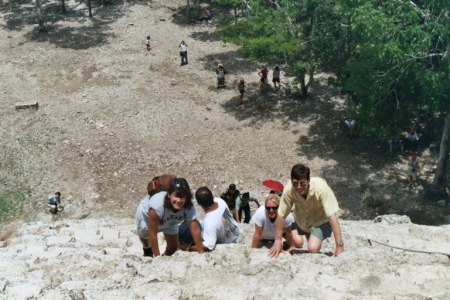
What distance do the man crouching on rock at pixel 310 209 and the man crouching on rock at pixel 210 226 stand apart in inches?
40.0

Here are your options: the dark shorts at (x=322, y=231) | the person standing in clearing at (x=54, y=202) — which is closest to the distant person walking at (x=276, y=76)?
the person standing in clearing at (x=54, y=202)

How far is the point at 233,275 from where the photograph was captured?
7066mm

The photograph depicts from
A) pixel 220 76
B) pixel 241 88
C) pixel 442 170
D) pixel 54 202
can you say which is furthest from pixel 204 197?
pixel 220 76

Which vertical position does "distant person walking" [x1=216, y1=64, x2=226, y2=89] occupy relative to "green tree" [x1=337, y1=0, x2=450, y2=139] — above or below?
below

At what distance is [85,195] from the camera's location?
18.0 meters

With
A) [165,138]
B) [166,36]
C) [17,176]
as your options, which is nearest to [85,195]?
[17,176]

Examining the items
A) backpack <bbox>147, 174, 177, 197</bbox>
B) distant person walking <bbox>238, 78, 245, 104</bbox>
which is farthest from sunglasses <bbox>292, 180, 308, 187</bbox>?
Answer: distant person walking <bbox>238, 78, 245, 104</bbox>

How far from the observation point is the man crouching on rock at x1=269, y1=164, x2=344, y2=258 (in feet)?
23.4

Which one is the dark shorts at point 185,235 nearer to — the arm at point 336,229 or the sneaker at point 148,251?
the sneaker at point 148,251

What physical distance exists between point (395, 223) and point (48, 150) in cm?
1411

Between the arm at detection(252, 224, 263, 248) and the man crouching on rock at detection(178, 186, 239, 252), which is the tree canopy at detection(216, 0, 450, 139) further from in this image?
the man crouching on rock at detection(178, 186, 239, 252)

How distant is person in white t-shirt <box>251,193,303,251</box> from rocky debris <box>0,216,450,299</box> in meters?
0.25

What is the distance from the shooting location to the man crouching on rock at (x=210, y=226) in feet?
26.3

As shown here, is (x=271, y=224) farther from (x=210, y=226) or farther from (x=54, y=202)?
(x=54, y=202)
